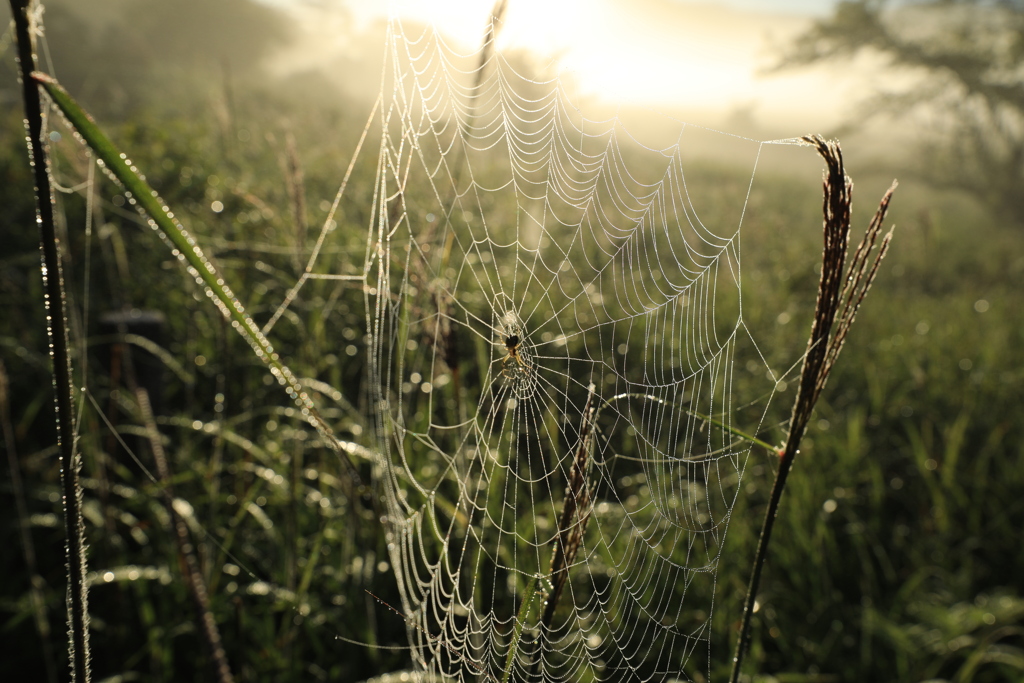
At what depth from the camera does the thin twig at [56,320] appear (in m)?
0.48

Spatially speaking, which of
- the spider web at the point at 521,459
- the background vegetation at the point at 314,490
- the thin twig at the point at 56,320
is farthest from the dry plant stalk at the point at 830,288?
the background vegetation at the point at 314,490

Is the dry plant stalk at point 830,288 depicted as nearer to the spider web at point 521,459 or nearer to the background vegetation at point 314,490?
the spider web at point 521,459

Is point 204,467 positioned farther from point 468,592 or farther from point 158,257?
point 158,257

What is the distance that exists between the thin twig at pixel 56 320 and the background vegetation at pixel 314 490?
13.9 inches

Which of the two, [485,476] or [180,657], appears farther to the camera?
[485,476]

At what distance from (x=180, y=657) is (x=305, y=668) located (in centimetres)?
47

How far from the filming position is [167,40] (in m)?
28.9

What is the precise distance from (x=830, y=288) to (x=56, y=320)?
677 millimetres

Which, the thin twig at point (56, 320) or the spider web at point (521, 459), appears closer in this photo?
the thin twig at point (56, 320)

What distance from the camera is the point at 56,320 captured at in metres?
0.52

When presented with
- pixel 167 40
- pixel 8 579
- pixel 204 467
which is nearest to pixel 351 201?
pixel 204 467

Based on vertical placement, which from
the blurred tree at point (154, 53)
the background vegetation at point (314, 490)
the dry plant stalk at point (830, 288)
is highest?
the blurred tree at point (154, 53)

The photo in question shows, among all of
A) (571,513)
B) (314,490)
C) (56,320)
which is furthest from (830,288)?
(314,490)

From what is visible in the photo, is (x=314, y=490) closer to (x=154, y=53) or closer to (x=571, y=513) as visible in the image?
(x=571, y=513)
